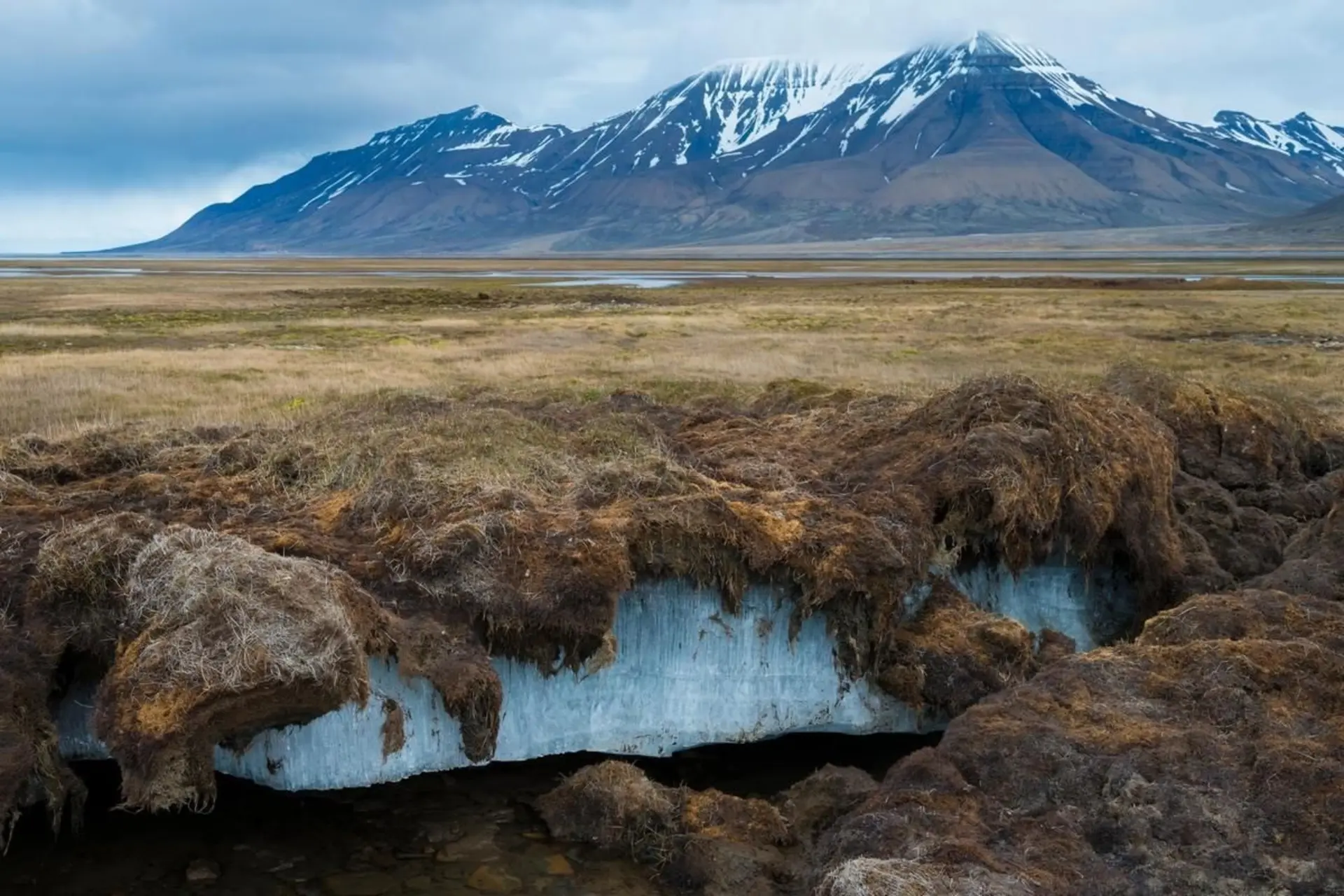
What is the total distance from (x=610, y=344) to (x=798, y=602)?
31.6 meters

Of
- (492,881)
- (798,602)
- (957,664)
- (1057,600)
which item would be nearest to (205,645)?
(492,881)

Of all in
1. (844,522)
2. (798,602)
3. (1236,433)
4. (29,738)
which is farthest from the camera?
(1236,433)

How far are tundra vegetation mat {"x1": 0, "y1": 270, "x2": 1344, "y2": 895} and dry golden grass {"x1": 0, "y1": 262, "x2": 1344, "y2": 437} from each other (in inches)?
343

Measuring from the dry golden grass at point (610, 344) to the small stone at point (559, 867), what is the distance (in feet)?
50.8

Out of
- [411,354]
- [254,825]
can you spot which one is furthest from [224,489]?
[411,354]

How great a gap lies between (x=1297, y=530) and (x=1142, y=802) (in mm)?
8790

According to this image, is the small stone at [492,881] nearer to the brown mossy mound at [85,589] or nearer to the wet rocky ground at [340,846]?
the wet rocky ground at [340,846]

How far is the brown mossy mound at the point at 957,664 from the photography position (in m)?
10.9

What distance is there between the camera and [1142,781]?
7.70 m

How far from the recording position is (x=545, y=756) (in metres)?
10.8

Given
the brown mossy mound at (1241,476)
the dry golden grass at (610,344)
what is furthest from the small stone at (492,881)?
→ the dry golden grass at (610,344)

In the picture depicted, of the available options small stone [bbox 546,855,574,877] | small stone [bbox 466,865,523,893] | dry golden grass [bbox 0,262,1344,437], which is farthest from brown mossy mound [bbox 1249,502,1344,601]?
dry golden grass [bbox 0,262,1344,437]

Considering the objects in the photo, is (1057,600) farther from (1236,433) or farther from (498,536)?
(498,536)

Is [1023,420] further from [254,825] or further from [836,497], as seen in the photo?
[254,825]
